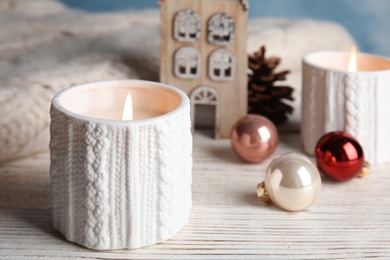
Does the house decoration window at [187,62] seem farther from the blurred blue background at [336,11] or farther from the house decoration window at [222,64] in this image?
the blurred blue background at [336,11]

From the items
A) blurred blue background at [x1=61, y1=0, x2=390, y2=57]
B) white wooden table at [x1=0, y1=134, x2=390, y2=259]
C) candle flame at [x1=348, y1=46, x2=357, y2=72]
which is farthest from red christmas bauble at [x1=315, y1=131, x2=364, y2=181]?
blurred blue background at [x1=61, y1=0, x2=390, y2=57]

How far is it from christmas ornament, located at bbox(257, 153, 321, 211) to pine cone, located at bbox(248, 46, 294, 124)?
0.41 m

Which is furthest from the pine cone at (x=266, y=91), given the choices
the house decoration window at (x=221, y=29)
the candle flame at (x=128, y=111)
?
the candle flame at (x=128, y=111)

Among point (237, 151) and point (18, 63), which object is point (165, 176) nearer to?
point (237, 151)

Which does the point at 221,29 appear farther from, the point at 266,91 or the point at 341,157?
the point at 341,157

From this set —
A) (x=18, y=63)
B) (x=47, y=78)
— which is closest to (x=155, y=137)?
(x=47, y=78)

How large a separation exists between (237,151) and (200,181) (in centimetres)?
10

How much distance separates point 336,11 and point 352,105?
0.86m

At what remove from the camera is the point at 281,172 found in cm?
96

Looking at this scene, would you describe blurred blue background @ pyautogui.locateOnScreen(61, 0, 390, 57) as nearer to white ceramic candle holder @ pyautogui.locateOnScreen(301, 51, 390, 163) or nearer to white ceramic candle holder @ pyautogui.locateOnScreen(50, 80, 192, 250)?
white ceramic candle holder @ pyautogui.locateOnScreen(301, 51, 390, 163)

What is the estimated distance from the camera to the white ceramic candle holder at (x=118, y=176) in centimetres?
83

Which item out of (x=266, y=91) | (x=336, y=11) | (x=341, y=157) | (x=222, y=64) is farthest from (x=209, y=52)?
(x=336, y=11)

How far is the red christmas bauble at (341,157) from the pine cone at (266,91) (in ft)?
1.01

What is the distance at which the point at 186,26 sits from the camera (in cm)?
124
